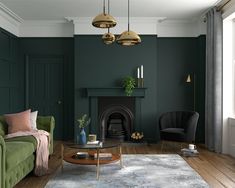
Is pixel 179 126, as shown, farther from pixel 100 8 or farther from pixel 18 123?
pixel 18 123

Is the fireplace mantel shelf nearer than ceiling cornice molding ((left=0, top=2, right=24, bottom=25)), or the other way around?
ceiling cornice molding ((left=0, top=2, right=24, bottom=25))

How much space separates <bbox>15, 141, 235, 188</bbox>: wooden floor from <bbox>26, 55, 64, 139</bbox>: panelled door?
3.71ft

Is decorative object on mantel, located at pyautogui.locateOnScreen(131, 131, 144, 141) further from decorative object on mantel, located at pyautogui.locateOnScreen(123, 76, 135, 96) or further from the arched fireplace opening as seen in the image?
decorative object on mantel, located at pyautogui.locateOnScreen(123, 76, 135, 96)

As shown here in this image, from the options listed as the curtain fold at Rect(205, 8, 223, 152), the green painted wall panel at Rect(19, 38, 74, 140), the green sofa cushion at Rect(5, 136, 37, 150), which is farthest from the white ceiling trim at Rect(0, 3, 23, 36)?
the curtain fold at Rect(205, 8, 223, 152)

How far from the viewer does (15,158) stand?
143 inches

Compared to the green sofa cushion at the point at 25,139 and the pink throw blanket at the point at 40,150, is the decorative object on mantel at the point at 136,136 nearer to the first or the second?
the pink throw blanket at the point at 40,150

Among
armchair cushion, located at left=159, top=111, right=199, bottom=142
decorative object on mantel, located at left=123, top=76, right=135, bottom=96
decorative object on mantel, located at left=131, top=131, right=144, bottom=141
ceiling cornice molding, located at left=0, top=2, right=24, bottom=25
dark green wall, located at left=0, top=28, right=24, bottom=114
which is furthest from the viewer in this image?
decorative object on mantel, located at left=131, top=131, right=144, bottom=141

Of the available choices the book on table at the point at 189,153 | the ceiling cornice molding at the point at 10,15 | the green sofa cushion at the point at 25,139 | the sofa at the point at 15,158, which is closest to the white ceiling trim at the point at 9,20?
the ceiling cornice molding at the point at 10,15

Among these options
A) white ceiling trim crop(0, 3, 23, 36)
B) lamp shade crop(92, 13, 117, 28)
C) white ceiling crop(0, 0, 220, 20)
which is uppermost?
white ceiling crop(0, 0, 220, 20)

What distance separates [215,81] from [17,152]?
4.02 metres

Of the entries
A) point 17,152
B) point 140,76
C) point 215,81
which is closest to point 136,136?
point 140,76

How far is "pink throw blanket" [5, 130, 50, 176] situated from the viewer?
14.8ft

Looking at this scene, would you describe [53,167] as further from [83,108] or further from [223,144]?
[223,144]

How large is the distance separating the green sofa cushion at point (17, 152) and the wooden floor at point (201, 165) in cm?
40
